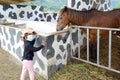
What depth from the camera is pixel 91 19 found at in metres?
4.40

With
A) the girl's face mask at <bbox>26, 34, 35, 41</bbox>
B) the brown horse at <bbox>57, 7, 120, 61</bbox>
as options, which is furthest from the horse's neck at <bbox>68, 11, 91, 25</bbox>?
the girl's face mask at <bbox>26, 34, 35, 41</bbox>

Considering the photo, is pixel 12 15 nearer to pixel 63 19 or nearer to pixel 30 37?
pixel 63 19

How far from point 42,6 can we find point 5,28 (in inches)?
141

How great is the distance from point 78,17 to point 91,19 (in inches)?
10.6

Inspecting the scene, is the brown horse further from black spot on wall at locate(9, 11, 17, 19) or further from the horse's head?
black spot on wall at locate(9, 11, 17, 19)

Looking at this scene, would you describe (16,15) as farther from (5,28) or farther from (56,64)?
(56,64)

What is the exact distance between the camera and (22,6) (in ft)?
25.3

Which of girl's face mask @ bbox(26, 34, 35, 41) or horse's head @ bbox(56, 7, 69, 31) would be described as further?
horse's head @ bbox(56, 7, 69, 31)

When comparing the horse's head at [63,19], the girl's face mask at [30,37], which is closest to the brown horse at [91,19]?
the horse's head at [63,19]

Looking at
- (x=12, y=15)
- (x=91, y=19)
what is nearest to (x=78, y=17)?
(x=91, y=19)

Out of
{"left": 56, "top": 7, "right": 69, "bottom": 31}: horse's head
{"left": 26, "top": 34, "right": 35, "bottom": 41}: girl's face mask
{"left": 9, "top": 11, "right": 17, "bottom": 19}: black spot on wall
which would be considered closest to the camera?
{"left": 26, "top": 34, "right": 35, "bottom": 41}: girl's face mask

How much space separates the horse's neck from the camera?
4344 millimetres

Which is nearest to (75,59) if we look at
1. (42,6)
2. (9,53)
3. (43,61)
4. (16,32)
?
(43,61)

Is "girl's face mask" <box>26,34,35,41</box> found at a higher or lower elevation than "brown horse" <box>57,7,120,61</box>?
lower
